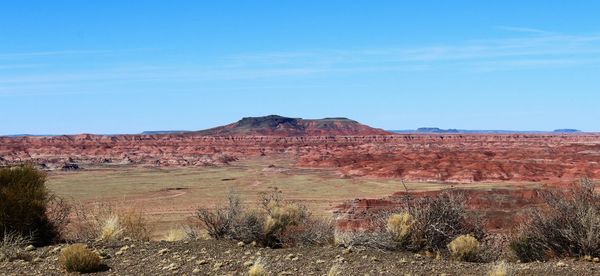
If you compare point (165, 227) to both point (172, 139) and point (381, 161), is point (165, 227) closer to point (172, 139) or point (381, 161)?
point (381, 161)

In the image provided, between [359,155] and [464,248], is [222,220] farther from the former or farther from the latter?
[359,155]

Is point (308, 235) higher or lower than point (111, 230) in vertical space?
lower

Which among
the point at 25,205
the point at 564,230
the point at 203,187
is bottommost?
the point at 203,187

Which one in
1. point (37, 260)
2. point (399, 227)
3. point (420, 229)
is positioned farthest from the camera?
point (420, 229)

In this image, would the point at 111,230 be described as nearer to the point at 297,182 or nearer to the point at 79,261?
the point at 79,261

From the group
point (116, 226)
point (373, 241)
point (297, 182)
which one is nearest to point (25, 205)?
point (116, 226)

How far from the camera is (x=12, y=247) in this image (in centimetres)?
1160

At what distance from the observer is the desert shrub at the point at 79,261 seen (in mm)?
10555

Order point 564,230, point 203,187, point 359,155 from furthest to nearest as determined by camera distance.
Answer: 1. point 359,155
2. point 203,187
3. point 564,230

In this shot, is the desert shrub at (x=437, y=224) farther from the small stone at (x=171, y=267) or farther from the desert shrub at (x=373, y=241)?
the small stone at (x=171, y=267)

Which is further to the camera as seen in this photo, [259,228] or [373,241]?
[259,228]

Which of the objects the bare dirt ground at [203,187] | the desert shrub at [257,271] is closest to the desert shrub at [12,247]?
the desert shrub at [257,271]

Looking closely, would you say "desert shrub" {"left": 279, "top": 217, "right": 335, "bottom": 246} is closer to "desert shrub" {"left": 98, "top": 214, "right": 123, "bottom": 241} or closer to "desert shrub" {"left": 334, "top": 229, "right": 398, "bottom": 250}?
"desert shrub" {"left": 334, "top": 229, "right": 398, "bottom": 250}

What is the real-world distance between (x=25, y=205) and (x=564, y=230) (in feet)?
37.6
